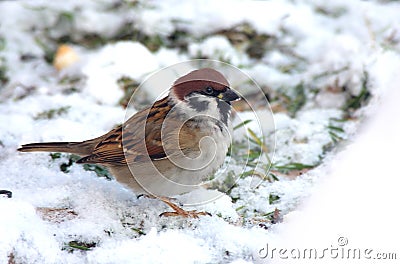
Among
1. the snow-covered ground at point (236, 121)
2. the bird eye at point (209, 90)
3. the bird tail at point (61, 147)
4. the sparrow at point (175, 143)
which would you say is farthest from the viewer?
the bird tail at point (61, 147)

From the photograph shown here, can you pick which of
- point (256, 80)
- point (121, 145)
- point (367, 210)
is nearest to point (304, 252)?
point (367, 210)

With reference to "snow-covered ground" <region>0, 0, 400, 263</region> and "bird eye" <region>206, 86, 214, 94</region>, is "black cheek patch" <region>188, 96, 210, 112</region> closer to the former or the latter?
"bird eye" <region>206, 86, 214, 94</region>

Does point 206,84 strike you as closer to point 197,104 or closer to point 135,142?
point 197,104

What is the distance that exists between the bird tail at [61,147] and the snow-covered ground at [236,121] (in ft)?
0.47

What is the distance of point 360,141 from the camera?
9.84 ft

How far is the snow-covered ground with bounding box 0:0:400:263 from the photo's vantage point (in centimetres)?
243

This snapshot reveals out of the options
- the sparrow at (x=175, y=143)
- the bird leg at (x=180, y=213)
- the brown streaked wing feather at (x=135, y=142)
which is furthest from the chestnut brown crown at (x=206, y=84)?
the bird leg at (x=180, y=213)

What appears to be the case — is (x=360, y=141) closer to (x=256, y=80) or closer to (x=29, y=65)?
(x=256, y=80)

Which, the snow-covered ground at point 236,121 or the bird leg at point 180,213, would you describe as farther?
the bird leg at point 180,213

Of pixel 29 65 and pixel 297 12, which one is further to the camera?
pixel 297 12

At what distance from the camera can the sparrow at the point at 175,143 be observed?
274 cm

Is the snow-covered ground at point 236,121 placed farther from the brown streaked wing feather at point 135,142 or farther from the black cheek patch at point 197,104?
the black cheek patch at point 197,104

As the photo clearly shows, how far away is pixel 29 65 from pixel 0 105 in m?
0.71

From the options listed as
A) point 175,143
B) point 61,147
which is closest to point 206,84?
point 175,143
